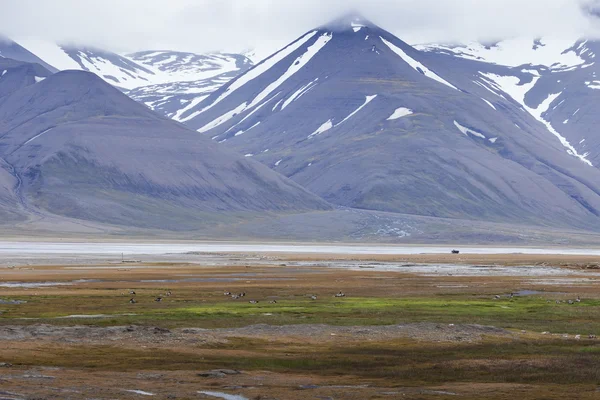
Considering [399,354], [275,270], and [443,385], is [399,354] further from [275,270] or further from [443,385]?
[275,270]

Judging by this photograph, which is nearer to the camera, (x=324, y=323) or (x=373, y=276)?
(x=324, y=323)

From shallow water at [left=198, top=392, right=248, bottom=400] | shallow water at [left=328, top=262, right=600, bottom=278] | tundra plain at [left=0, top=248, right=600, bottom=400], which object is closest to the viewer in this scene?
shallow water at [left=198, top=392, right=248, bottom=400]

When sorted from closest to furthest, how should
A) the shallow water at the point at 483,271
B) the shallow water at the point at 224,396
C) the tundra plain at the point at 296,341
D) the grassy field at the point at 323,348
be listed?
the shallow water at the point at 224,396, the tundra plain at the point at 296,341, the grassy field at the point at 323,348, the shallow water at the point at 483,271

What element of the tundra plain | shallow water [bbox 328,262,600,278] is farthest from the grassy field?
shallow water [bbox 328,262,600,278]

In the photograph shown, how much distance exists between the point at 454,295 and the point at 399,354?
30.4 metres

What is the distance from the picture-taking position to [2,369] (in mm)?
33469

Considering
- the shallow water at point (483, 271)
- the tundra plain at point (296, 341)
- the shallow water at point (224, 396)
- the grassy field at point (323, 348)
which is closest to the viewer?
the shallow water at point (224, 396)

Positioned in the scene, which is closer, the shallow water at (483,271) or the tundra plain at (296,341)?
the tundra plain at (296,341)

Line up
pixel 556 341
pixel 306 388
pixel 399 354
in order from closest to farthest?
pixel 306 388
pixel 399 354
pixel 556 341

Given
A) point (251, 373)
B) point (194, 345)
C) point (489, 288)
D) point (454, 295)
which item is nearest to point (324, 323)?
point (194, 345)

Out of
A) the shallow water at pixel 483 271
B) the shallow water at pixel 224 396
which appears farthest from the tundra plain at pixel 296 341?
the shallow water at pixel 483 271

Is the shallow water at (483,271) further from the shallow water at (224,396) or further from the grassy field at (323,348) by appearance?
the shallow water at (224,396)

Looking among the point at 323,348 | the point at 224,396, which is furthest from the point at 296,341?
the point at 224,396

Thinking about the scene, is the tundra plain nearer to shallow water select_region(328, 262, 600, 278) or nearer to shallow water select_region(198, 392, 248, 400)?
shallow water select_region(198, 392, 248, 400)
